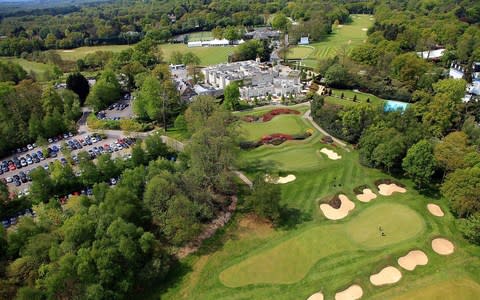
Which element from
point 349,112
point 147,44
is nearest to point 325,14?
point 147,44

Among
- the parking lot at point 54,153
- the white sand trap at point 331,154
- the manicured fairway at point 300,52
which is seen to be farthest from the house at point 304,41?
the parking lot at point 54,153

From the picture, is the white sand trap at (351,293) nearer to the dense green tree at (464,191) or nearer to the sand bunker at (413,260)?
the sand bunker at (413,260)

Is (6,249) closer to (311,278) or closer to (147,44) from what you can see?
(311,278)

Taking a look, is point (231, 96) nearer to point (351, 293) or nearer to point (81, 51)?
point (351, 293)

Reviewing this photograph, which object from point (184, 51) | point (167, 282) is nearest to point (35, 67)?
point (184, 51)

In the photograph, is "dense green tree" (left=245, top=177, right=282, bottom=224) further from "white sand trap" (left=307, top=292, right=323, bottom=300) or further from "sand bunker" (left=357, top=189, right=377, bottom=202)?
"sand bunker" (left=357, top=189, right=377, bottom=202)

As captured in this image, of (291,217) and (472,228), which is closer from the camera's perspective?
(472,228)
